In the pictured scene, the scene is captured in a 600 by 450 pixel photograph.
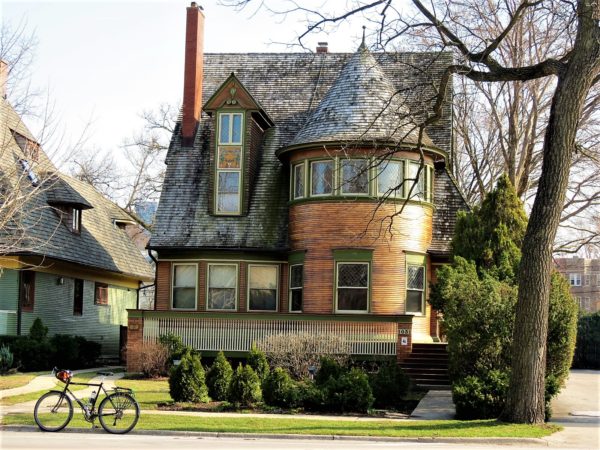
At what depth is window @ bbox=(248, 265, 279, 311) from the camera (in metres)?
30.0

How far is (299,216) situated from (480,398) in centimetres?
1172

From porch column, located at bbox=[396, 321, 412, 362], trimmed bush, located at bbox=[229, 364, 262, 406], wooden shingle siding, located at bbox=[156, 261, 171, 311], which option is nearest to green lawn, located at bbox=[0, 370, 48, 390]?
wooden shingle siding, located at bbox=[156, 261, 171, 311]

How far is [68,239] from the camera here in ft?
109

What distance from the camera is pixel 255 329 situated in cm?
2670

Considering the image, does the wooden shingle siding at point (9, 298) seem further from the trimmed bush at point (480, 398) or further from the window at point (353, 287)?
the trimmed bush at point (480, 398)

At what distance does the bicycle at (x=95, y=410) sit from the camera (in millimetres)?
15883

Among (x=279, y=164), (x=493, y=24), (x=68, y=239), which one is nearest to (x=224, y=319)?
(x=279, y=164)

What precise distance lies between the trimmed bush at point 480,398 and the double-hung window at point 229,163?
1359 cm

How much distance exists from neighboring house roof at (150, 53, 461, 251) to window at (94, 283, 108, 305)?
8.57 m

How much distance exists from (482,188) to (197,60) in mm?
17298

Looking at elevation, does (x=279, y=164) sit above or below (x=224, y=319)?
above

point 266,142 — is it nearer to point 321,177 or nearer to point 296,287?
point 321,177

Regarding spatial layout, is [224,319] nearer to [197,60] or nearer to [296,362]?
[296,362]

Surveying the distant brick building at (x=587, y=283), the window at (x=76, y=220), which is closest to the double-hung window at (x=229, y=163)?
the window at (x=76, y=220)
